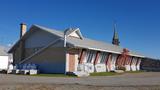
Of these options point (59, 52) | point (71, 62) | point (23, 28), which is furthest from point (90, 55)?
point (23, 28)

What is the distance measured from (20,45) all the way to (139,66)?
25206 mm

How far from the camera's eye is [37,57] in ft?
115

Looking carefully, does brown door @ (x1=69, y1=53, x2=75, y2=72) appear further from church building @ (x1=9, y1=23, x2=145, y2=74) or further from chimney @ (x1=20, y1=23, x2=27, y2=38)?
chimney @ (x1=20, y1=23, x2=27, y2=38)

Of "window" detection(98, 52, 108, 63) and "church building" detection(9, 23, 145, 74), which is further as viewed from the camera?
"window" detection(98, 52, 108, 63)

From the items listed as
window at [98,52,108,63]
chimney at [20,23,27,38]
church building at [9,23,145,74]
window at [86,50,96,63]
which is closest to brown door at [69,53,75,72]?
church building at [9,23,145,74]

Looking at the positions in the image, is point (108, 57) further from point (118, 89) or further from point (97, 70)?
point (118, 89)

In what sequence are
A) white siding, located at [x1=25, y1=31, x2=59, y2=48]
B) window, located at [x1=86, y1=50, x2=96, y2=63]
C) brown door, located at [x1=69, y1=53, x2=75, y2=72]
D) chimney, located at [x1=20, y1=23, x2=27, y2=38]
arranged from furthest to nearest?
chimney, located at [x1=20, y1=23, x2=27, y2=38] → window, located at [x1=86, y1=50, x2=96, y2=63] → white siding, located at [x1=25, y1=31, x2=59, y2=48] → brown door, located at [x1=69, y1=53, x2=75, y2=72]

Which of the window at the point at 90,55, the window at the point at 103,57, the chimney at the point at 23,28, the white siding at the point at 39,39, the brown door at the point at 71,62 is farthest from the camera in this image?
Answer: the chimney at the point at 23,28

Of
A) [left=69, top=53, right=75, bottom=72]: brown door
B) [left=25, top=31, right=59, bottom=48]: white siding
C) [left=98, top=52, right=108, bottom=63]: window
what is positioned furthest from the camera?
[left=98, top=52, right=108, bottom=63]: window

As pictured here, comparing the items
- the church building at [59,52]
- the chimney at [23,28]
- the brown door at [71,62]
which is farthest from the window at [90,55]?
the chimney at [23,28]

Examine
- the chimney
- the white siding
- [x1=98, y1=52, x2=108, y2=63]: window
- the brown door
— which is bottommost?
the brown door

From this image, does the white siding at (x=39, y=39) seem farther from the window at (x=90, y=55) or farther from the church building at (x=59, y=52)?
the window at (x=90, y=55)

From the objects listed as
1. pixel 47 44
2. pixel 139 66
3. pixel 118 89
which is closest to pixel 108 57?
pixel 47 44

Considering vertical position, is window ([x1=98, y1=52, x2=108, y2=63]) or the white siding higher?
the white siding
